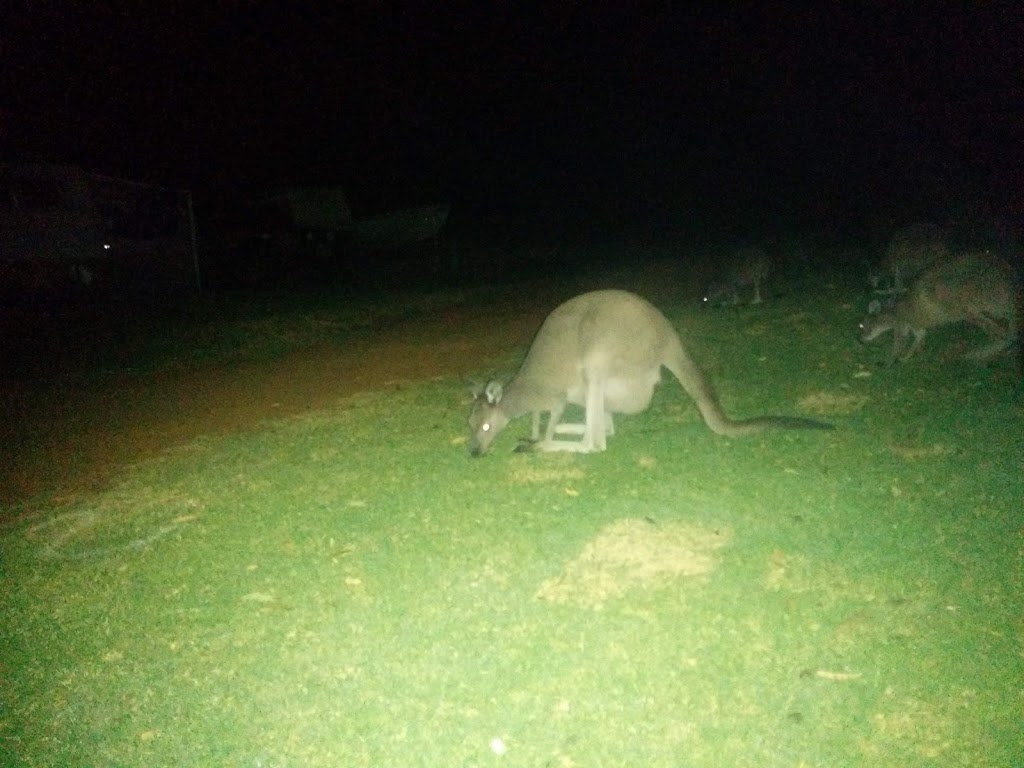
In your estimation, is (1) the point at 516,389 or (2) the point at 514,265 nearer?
(1) the point at 516,389

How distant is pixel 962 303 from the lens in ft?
34.3

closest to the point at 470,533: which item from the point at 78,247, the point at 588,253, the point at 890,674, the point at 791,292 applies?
the point at 890,674

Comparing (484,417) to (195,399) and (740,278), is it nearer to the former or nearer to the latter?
(195,399)

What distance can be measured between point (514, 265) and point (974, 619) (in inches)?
1087

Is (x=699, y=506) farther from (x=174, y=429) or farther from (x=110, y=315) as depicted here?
(x=110, y=315)

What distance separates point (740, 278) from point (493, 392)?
1039cm

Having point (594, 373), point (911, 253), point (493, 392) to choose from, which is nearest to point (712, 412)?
point (594, 373)

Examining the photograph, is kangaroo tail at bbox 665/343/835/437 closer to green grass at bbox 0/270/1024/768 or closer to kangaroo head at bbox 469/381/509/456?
green grass at bbox 0/270/1024/768

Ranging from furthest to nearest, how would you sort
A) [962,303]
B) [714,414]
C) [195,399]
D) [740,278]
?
[740,278] → [195,399] → [962,303] → [714,414]

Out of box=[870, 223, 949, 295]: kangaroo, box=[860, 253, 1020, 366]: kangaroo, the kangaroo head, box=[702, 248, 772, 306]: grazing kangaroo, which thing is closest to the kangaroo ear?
the kangaroo head

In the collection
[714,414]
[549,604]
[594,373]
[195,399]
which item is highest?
[594,373]

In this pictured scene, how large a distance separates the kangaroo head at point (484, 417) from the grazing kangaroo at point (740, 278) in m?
Result: 9.78

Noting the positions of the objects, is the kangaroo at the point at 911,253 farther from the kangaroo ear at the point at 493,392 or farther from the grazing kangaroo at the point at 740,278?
the kangaroo ear at the point at 493,392

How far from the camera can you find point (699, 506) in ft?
22.5
